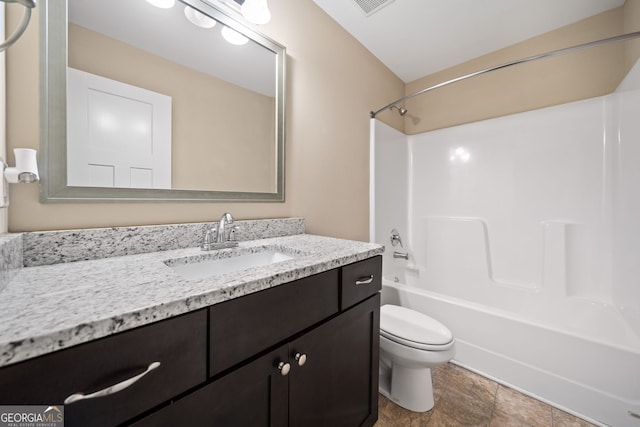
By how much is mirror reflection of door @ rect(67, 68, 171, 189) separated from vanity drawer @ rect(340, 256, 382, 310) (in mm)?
819

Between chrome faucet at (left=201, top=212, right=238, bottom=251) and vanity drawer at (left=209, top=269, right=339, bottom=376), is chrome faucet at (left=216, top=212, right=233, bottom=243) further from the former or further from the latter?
vanity drawer at (left=209, top=269, right=339, bottom=376)

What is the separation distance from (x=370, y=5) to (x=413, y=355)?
210 centimetres

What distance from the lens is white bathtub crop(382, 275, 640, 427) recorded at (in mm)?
1207

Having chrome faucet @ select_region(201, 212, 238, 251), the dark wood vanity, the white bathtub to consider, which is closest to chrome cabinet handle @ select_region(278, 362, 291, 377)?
the dark wood vanity

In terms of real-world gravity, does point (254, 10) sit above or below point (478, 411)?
above

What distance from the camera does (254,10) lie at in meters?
1.16

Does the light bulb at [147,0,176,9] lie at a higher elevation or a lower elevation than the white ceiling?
lower

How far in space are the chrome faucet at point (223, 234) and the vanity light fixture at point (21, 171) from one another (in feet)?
1.70

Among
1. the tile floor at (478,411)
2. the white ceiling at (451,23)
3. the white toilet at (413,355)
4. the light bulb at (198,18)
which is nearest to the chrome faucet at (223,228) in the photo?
the light bulb at (198,18)

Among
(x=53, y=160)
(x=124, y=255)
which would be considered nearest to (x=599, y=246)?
(x=124, y=255)

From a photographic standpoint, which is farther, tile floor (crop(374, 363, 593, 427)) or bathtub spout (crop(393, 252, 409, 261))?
bathtub spout (crop(393, 252, 409, 261))

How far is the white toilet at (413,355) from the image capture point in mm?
1256

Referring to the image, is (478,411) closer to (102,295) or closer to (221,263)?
(221,263)

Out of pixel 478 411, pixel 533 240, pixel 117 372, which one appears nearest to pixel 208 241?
pixel 117 372
